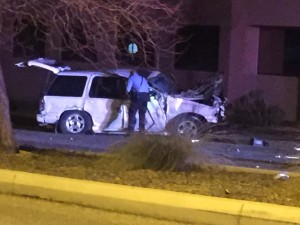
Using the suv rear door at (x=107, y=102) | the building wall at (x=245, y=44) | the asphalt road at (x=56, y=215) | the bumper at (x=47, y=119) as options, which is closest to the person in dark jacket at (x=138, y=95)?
the suv rear door at (x=107, y=102)

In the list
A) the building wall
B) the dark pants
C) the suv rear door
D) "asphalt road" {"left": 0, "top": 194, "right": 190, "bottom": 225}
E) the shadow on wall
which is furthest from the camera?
the shadow on wall

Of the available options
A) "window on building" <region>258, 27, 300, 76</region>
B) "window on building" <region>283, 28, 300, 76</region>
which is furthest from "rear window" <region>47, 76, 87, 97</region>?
"window on building" <region>283, 28, 300, 76</region>

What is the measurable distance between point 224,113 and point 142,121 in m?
3.54

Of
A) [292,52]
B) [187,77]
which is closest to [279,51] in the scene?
[292,52]

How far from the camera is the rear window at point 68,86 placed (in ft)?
69.8

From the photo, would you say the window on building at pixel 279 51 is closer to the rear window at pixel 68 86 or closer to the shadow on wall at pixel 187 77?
the shadow on wall at pixel 187 77

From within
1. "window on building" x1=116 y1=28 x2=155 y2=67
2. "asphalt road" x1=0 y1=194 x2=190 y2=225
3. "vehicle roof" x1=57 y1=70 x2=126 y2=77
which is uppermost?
"window on building" x1=116 y1=28 x2=155 y2=67

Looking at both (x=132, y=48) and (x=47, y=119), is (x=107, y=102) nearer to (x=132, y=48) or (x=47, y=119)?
(x=47, y=119)

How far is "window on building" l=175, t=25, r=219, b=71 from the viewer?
27.3 metres

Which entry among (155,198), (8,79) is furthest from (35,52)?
(155,198)

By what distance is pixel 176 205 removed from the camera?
8.90 meters

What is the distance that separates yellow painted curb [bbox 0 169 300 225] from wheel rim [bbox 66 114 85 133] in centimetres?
1093

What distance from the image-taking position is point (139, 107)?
20266 mm

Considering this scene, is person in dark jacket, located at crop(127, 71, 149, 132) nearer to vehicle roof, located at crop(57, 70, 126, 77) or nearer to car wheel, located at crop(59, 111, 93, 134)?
vehicle roof, located at crop(57, 70, 126, 77)
